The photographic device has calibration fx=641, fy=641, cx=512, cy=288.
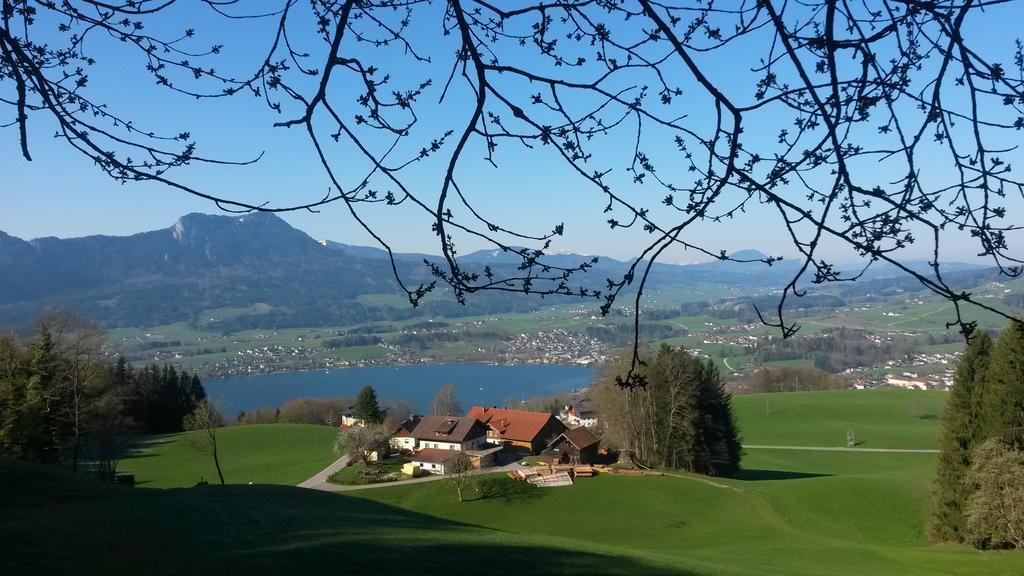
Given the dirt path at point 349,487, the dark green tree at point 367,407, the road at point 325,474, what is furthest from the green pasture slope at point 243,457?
the dark green tree at point 367,407

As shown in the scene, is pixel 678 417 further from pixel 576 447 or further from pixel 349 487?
pixel 349 487

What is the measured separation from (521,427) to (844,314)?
98185 mm

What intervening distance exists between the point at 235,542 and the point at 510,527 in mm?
14405

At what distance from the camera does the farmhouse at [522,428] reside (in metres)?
34.8

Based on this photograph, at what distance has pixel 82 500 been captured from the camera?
9.22 m

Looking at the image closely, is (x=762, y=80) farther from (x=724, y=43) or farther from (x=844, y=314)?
(x=844, y=314)

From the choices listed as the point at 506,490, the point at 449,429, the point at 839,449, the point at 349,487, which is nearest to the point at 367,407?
the point at 449,429

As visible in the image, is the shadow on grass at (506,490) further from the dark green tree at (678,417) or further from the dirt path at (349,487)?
the dark green tree at (678,417)

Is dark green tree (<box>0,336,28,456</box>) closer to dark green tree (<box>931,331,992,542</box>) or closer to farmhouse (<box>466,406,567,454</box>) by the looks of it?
farmhouse (<box>466,406,567,454</box>)

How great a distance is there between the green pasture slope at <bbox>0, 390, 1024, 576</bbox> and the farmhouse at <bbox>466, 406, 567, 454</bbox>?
9.82 metres

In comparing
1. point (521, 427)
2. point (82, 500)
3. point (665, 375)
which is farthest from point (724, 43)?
point (521, 427)

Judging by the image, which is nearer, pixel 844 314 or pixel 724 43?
pixel 724 43

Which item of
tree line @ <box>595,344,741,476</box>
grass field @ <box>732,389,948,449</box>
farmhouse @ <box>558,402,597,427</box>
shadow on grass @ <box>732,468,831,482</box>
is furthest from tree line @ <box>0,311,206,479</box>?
grass field @ <box>732,389,948,449</box>

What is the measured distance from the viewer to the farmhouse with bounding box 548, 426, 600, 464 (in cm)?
3072
